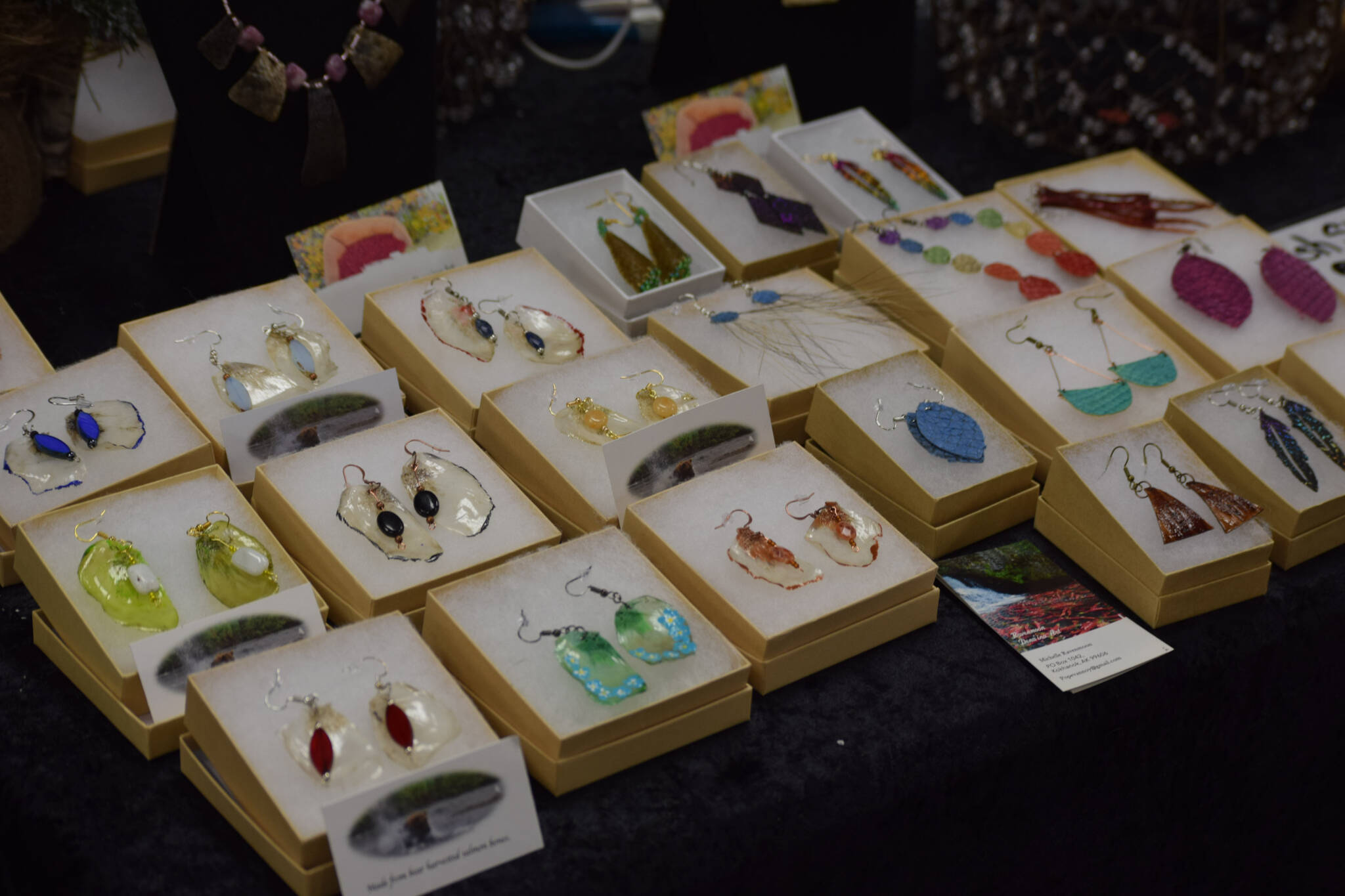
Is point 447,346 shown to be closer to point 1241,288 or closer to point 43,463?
point 43,463

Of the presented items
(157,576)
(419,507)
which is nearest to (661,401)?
(419,507)

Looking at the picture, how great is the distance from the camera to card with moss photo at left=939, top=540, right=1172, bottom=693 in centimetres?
179

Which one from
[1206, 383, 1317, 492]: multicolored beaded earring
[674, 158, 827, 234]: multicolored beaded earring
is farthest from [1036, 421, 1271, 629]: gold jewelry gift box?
[674, 158, 827, 234]: multicolored beaded earring

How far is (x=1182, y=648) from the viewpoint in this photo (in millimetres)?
1842

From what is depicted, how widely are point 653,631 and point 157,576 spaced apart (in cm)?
64

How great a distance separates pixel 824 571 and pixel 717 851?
41 centimetres

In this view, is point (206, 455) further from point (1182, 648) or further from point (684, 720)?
point (1182, 648)

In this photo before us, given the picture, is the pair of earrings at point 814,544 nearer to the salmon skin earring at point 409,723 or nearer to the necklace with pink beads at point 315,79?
the salmon skin earring at point 409,723

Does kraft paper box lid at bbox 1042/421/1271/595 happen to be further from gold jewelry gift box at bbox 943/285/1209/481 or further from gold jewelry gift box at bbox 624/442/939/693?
gold jewelry gift box at bbox 624/442/939/693

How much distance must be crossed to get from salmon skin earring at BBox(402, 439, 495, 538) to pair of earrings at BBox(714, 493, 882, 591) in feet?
1.08

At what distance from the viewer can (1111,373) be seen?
2.16m

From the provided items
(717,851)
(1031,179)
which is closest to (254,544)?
(717,851)

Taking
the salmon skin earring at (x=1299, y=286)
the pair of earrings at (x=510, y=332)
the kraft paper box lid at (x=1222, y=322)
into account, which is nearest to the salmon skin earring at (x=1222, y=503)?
the kraft paper box lid at (x=1222, y=322)

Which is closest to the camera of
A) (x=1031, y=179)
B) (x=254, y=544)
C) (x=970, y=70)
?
(x=254, y=544)
